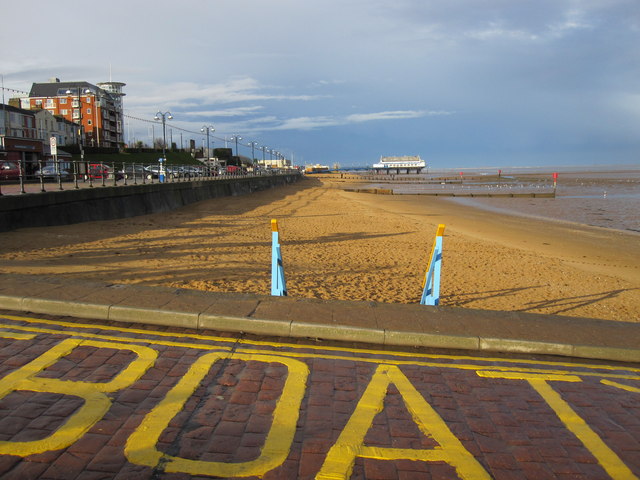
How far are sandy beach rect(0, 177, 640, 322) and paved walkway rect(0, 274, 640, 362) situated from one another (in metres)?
2.09

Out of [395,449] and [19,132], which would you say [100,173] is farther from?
[19,132]

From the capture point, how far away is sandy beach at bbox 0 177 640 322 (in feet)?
30.2

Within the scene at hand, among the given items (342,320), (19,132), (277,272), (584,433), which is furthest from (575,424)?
(19,132)

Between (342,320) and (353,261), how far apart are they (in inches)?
247

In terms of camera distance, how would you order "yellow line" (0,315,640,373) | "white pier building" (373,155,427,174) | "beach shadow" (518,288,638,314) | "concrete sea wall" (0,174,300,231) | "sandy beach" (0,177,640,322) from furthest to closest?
1. "white pier building" (373,155,427,174)
2. "concrete sea wall" (0,174,300,231)
3. "sandy beach" (0,177,640,322)
4. "beach shadow" (518,288,638,314)
5. "yellow line" (0,315,640,373)

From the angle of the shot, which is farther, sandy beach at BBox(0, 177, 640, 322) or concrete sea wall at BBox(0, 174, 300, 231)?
concrete sea wall at BBox(0, 174, 300, 231)

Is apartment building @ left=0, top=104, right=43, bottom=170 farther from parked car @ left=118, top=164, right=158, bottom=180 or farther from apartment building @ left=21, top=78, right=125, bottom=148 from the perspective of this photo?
apartment building @ left=21, top=78, right=125, bottom=148

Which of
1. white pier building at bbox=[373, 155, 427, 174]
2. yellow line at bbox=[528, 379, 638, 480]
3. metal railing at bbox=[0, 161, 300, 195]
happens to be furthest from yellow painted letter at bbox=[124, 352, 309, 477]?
white pier building at bbox=[373, 155, 427, 174]

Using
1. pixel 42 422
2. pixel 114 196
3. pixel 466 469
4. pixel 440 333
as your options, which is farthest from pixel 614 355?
pixel 114 196

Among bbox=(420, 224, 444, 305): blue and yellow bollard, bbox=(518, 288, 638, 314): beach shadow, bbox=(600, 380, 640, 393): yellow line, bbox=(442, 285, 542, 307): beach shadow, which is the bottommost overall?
bbox=(518, 288, 638, 314): beach shadow

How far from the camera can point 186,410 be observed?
12.8 ft

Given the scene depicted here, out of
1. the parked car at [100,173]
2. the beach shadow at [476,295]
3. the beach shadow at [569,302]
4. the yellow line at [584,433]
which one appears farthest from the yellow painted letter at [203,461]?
the parked car at [100,173]

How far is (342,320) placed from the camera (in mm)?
5941

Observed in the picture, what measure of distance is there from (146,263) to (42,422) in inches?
297
